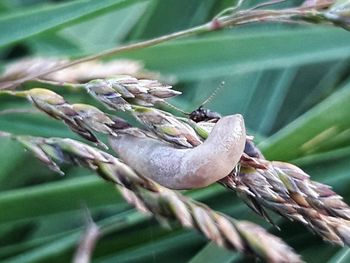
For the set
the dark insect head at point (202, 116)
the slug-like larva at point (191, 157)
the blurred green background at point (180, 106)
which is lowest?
the blurred green background at point (180, 106)

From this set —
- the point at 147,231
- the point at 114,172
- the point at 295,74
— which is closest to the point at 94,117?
the point at 114,172

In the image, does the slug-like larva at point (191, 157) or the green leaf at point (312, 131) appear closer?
the slug-like larva at point (191, 157)

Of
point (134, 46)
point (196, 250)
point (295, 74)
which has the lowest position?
point (196, 250)

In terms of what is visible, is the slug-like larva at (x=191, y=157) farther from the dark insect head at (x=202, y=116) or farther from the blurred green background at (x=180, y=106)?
the blurred green background at (x=180, y=106)

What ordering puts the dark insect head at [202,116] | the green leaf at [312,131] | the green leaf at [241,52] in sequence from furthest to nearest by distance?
1. the green leaf at [241,52]
2. the green leaf at [312,131]
3. the dark insect head at [202,116]

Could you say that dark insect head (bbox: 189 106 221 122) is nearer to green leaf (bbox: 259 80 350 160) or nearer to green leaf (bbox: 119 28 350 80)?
green leaf (bbox: 259 80 350 160)

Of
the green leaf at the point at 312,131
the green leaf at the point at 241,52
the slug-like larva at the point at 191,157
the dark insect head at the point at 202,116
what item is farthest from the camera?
the green leaf at the point at 241,52

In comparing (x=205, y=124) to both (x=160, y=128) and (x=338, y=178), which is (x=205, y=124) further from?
(x=338, y=178)

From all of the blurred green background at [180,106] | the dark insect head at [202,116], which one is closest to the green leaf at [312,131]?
the blurred green background at [180,106]
